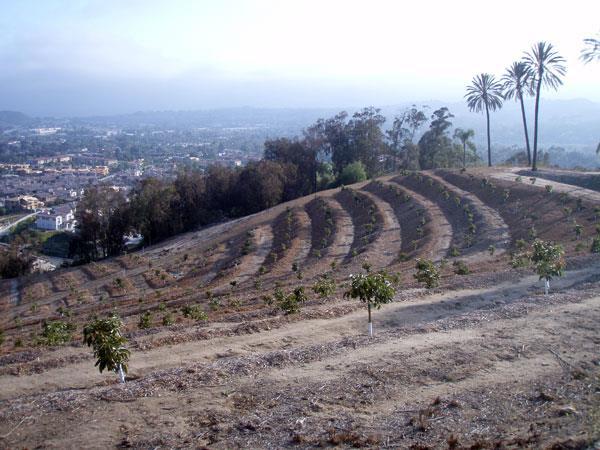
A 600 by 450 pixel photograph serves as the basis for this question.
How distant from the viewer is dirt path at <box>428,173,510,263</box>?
21.2 metres

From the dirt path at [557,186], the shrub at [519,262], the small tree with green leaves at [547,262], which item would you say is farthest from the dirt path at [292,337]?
Result: the dirt path at [557,186]

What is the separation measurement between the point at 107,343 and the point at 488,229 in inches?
794

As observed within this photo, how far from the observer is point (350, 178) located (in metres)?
47.9

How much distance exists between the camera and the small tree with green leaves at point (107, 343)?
8883mm

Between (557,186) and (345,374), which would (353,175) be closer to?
(557,186)

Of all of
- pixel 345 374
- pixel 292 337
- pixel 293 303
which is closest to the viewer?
pixel 345 374

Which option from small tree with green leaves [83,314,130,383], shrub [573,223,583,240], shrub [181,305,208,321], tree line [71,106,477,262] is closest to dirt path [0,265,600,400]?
small tree with green leaves [83,314,130,383]

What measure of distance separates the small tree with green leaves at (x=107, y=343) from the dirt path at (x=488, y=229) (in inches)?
553

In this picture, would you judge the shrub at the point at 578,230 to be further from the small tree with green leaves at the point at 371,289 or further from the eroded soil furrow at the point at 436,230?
the small tree with green leaves at the point at 371,289

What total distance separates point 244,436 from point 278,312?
5637 mm

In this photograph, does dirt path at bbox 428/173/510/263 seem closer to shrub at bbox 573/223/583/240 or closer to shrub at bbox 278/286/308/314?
shrub at bbox 573/223/583/240

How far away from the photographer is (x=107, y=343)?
8875mm

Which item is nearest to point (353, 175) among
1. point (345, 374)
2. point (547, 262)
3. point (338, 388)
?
point (547, 262)

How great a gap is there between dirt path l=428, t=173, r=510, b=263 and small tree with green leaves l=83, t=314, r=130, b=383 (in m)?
14.0
